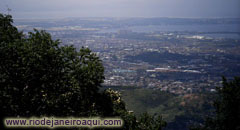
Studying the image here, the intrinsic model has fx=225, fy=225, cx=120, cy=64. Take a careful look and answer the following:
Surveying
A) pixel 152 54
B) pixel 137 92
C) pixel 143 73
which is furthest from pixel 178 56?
pixel 137 92

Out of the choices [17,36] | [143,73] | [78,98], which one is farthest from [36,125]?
[143,73]

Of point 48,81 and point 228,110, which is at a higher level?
point 48,81

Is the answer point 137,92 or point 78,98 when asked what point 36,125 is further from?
point 137,92

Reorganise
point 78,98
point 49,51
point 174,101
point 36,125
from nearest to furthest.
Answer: point 36,125, point 49,51, point 78,98, point 174,101

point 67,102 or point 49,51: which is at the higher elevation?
point 49,51

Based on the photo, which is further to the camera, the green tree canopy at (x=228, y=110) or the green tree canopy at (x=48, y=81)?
the green tree canopy at (x=228, y=110)

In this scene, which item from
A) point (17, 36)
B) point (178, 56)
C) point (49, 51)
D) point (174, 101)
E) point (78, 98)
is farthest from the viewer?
point (178, 56)

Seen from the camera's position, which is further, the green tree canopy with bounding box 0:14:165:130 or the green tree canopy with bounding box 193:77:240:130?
the green tree canopy with bounding box 193:77:240:130

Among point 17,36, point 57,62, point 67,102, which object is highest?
point 17,36

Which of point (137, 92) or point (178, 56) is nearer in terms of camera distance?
point (137, 92)

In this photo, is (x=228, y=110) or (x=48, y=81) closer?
(x=48, y=81)
